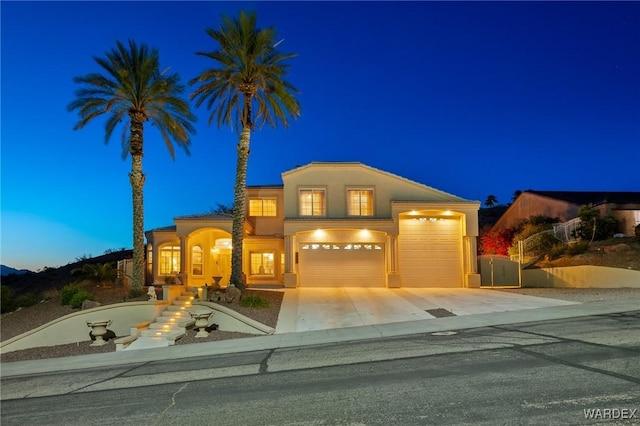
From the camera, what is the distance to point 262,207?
95.2 ft

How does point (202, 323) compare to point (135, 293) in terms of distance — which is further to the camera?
point (135, 293)

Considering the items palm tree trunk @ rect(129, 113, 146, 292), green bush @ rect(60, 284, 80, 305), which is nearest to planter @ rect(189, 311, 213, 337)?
palm tree trunk @ rect(129, 113, 146, 292)

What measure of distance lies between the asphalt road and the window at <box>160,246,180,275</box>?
1630 centimetres

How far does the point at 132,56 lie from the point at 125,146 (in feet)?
13.2

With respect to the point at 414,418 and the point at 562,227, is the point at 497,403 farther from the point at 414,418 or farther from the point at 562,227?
the point at 562,227

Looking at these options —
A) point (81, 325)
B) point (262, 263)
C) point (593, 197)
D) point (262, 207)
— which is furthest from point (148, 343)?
point (593, 197)

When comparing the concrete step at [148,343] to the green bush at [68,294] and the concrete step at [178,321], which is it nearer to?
the concrete step at [178,321]

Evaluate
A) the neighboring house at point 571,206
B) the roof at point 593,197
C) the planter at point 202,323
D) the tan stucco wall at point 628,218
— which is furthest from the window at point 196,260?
the roof at point 593,197

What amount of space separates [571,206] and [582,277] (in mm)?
13220

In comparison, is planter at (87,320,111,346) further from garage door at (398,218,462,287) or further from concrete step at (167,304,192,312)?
garage door at (398,218,462,287)

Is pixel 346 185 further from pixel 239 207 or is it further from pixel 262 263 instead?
pixel 239 207

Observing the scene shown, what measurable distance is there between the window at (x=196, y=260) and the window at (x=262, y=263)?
2.98 m

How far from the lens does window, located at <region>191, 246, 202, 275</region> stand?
1062 inches

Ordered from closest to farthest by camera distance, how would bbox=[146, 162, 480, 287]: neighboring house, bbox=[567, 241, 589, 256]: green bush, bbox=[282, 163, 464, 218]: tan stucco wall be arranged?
1. bbox=[567, 241, 589, 256]: green bush
2. bbox=[146, 162, 480, 287]: neighboring house
3. bbox=[282, 163, 464, 218]: tan stucco wall
